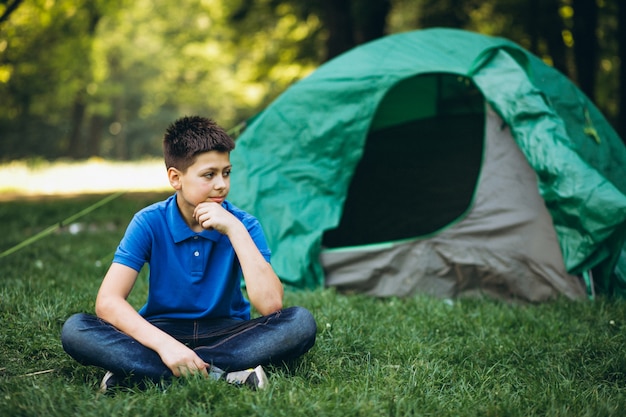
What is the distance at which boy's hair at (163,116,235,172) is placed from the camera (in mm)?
2457

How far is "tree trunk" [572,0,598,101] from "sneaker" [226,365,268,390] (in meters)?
7.34

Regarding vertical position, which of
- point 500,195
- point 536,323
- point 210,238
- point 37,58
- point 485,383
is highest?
point 37,58

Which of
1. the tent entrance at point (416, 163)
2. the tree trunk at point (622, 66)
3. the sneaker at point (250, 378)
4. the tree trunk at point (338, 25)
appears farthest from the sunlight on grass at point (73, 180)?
the sneaker at point (250, 378)

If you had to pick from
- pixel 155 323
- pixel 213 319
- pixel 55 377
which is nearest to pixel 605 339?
pixel 213 319

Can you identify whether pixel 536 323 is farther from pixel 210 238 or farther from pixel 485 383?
pixel 210 238

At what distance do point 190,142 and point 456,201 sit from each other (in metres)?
3.25

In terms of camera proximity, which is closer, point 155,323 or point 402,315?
point 155,323

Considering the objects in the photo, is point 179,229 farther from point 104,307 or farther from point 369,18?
point 369,18

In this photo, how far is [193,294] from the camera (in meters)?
2.51

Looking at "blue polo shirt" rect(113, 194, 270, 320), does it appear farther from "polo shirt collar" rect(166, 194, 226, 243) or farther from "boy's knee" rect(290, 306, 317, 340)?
"boy's knee" rect(290, 306, 317, 340)

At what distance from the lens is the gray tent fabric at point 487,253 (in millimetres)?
3994

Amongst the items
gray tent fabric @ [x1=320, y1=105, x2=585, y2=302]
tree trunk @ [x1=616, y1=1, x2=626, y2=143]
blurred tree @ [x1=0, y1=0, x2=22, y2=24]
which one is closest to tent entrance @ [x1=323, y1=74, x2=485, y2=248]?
gray tent fabric @ [x1=320, y1=105, x2=585, y2=302]

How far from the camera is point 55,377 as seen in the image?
7.98 feet

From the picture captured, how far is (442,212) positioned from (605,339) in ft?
7.08
